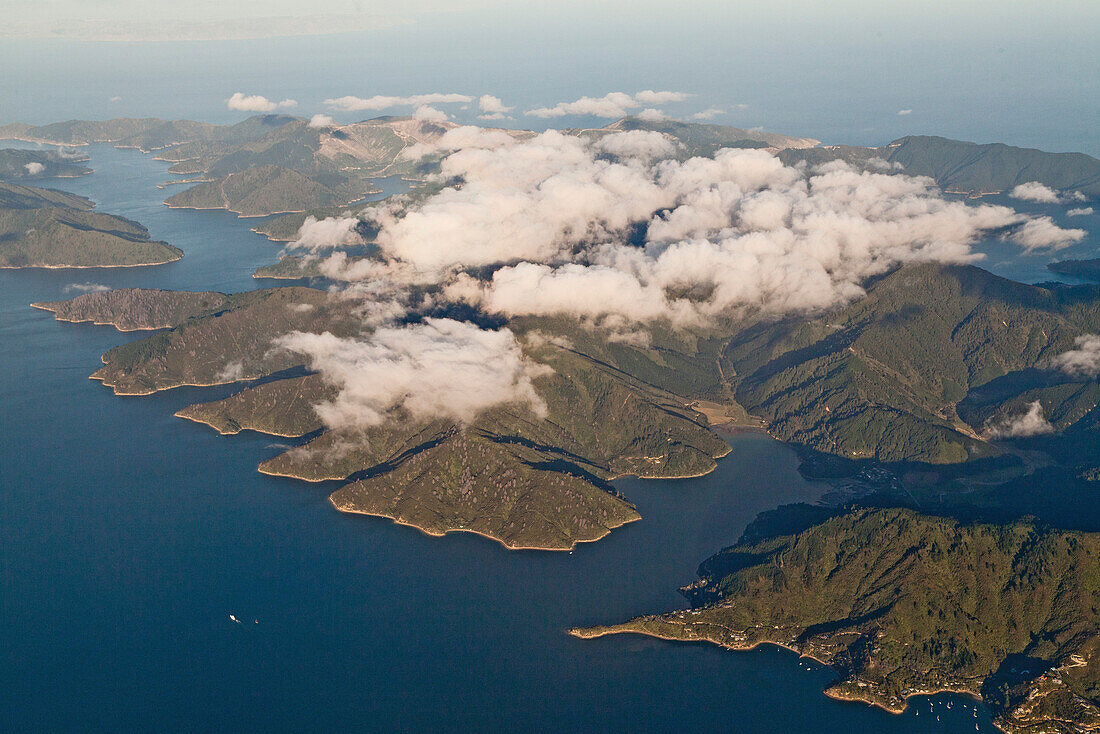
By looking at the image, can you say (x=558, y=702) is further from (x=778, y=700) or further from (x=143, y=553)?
(x=143, y=553)

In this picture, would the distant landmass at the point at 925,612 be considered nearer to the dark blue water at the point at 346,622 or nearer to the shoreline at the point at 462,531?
the dark blue water at the point at 346,622

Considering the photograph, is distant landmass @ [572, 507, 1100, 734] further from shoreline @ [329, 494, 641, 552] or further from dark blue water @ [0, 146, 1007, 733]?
shoreline @ [329, 494, 641, 552]

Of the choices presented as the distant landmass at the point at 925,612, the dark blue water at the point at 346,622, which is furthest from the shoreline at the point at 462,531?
the distant landmass at the point at 925,612

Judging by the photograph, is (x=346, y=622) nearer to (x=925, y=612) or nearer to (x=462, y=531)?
(x=462, y=531)

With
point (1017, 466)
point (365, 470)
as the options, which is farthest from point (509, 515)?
point (1017, 466)

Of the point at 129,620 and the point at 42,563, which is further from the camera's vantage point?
the point at 42,563

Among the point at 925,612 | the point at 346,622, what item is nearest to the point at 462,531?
the point at 346,622

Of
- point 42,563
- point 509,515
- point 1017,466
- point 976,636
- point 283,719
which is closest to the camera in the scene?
point 283,719
